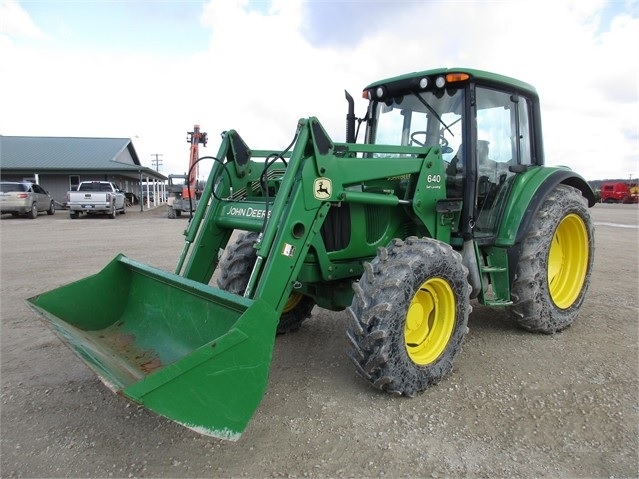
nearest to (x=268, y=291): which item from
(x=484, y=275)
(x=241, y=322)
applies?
(x=241, y=322)

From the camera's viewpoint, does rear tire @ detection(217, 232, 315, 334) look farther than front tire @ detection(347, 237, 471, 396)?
Yes

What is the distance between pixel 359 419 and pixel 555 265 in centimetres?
320

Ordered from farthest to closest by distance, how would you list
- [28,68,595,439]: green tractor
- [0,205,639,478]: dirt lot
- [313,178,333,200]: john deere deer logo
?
[313,178,333,200]: john deere deer logo, [28,68,595,439]: green tractor, [0,205,639,478]: dirt lot

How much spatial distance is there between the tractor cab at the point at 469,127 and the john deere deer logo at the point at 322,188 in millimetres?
1361

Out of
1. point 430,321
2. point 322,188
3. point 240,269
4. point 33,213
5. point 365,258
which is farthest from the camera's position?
point 33,213

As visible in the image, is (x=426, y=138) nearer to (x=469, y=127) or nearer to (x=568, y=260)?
(x=469, y=127)

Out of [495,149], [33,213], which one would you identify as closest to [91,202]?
[33,213]

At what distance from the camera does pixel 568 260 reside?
5.26 meters

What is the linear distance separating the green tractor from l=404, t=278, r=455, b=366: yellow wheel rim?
0.01 meters

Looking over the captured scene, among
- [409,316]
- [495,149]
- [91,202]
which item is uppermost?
[495,149]

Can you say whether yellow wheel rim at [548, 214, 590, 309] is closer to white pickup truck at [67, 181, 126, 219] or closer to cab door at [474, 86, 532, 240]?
cab door at [474, 86, 532, 240]

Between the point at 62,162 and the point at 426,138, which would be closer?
the point at 426,138

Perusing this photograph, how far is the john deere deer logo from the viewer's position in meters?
3.33

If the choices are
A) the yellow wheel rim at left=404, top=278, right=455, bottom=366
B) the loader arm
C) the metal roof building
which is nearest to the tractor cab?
the loader arm
